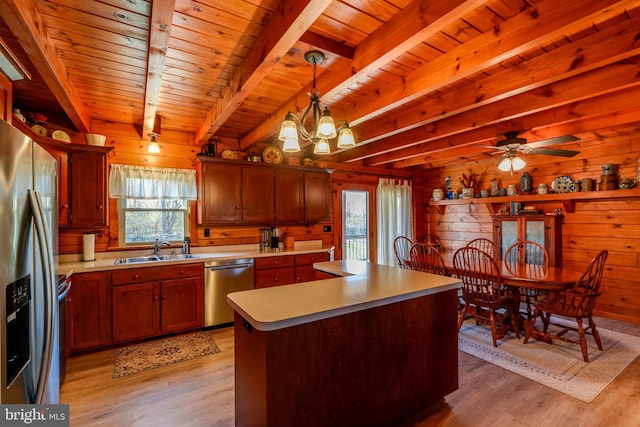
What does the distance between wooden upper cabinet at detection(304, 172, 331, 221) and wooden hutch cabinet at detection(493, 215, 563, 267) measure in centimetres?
272

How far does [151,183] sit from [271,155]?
1.58m

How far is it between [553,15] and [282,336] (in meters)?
2.20

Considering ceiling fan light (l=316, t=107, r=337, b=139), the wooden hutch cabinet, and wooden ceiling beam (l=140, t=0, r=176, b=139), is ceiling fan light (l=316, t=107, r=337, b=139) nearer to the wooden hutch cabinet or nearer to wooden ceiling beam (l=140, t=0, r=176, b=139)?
wooden ceiling beam (l=140, t=0, r=176, b=139)

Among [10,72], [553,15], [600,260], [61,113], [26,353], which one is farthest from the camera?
[61,113]

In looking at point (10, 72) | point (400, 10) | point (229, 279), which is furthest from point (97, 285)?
point (400, 10)

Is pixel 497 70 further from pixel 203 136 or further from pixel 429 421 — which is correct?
pixel 203 136

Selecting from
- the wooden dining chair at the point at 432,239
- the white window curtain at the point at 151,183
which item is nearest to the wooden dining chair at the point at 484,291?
the wooden dining chair at the point at 432,239

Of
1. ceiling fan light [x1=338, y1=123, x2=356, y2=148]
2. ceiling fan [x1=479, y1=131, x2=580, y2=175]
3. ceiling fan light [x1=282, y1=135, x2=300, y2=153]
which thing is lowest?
ceiling fan light [x1=282, y1=135, x2=300, y2=153]

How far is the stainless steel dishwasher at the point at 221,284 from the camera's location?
11.6ft

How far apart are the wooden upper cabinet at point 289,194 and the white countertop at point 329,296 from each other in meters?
2.10

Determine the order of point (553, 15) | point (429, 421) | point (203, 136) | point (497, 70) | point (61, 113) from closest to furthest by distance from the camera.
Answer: point (553, 15) < point (429, 421) < point (497, 70) < point (61, 113) < point (203, 136)

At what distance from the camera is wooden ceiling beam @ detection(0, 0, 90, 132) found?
145cm

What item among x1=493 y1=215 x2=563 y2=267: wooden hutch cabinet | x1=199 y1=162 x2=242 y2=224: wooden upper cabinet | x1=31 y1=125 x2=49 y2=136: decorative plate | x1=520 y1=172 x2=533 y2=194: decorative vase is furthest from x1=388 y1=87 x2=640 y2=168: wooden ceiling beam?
x1=31 y1=125 x2=49 y2=136: decorative plate

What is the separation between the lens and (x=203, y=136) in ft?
11.9
